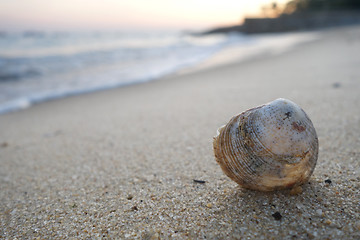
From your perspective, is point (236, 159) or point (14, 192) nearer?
point (236, 159)

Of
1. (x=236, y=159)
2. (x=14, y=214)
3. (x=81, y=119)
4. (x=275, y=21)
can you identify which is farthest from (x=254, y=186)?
(x=275, y=21)

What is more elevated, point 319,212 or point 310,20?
point 310,20

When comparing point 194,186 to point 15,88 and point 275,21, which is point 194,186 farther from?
point 275,21

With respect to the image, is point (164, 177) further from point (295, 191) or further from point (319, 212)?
point (319, 212)

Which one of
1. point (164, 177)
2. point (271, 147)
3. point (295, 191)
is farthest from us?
point (164, 177)

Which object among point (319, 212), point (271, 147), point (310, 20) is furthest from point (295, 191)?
point (310, 20)

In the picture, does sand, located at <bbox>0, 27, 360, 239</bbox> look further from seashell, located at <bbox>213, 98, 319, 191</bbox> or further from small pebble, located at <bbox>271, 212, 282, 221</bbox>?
seashell, located at <bbox>213, 98, 319, 191</bbox>
